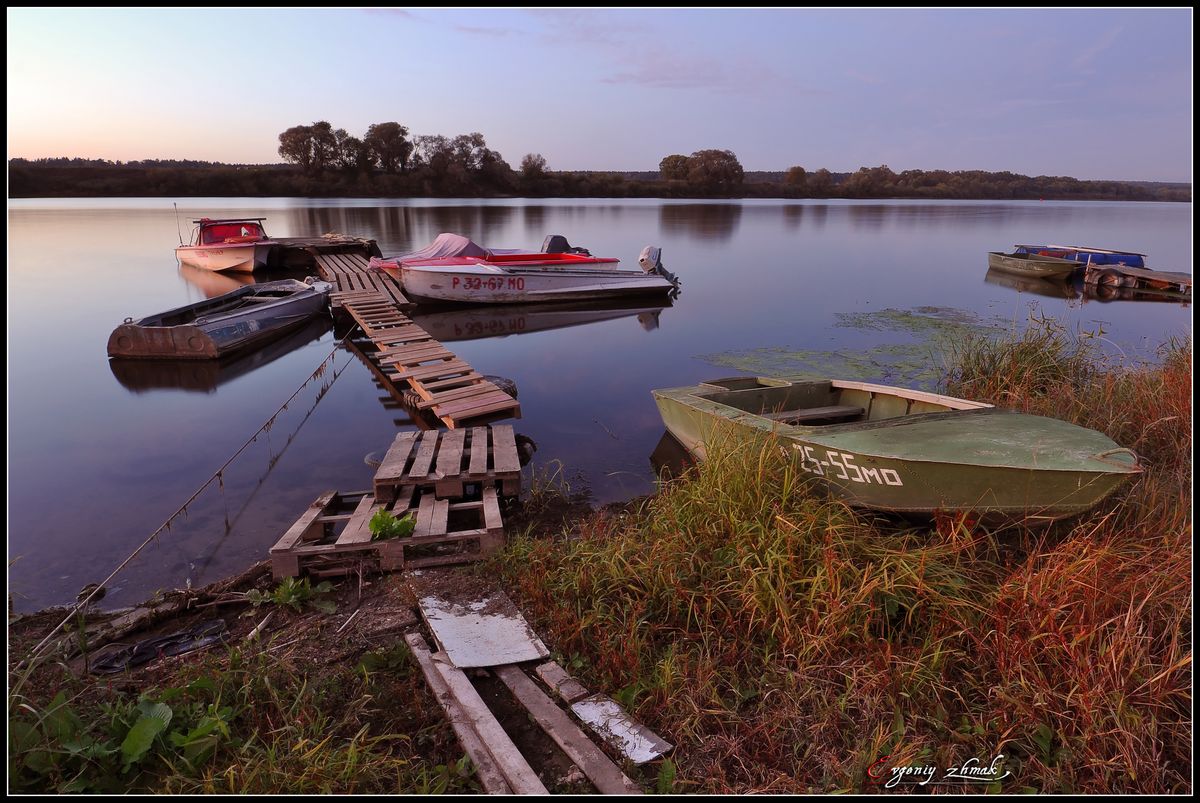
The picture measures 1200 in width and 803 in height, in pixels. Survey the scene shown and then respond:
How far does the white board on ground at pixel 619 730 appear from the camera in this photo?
2953mm

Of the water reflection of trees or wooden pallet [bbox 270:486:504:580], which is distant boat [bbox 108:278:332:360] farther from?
the water reflection of trees

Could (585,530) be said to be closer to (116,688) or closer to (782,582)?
(782,582)

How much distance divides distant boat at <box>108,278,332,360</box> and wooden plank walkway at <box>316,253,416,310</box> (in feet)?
4.34

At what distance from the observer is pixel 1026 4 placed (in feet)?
10.6

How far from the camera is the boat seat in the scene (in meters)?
6.30

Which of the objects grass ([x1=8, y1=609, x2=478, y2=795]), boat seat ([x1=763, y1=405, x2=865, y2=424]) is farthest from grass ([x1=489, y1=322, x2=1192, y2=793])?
boat seat ([x1=763, y1=405, x2=865, y2=424])

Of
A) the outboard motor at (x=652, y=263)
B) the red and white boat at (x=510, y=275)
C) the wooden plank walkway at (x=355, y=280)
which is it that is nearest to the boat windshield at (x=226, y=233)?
the wooden plank walkway at (x=355, y=280)

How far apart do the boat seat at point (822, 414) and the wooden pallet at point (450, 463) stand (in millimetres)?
2636

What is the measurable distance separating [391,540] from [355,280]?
15764 millimetres

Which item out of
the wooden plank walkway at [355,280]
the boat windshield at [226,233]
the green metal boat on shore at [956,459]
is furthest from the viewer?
the boat windshield at [226,233]

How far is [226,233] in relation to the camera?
2269cm

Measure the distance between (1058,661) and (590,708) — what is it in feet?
7.56

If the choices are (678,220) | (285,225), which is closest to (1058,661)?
(285,225)

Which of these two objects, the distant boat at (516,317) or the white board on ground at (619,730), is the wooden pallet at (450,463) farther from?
the distant boat at (516,317)
